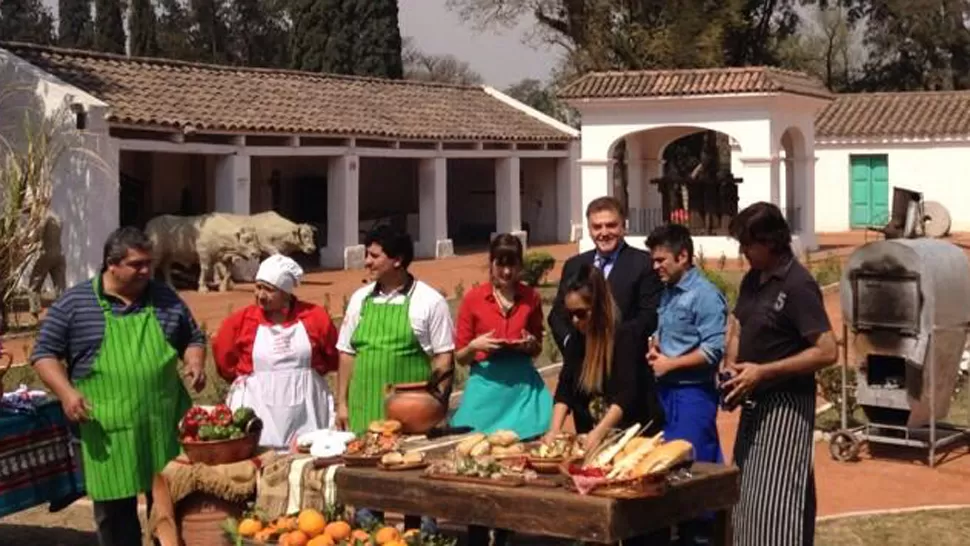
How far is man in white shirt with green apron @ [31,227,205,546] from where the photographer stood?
6.40m

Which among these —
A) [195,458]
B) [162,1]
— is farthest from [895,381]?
[162,1]

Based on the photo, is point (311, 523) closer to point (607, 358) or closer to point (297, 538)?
point (297, 538)

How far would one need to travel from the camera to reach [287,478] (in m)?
6.38

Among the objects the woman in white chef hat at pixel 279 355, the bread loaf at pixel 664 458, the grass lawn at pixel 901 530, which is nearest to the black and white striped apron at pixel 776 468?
the bread loaf at pixel 664 458

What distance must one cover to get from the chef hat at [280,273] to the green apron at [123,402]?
0.55 metres

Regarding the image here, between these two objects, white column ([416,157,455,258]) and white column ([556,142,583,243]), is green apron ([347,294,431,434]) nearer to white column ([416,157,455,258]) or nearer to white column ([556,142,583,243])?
white column ([416,157,455,258])

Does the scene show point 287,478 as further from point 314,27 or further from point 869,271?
point 314,27

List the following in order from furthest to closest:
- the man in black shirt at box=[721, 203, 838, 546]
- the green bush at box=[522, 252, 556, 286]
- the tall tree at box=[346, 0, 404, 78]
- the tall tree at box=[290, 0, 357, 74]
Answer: the tall tree at box=[290, 0, 357, 74]
the tall tree at box=[346, 0, 404, 78]
the green bush at box=[522, 252, 556, 286]
the man in black shirt at box=[721, 203, 838, 546]

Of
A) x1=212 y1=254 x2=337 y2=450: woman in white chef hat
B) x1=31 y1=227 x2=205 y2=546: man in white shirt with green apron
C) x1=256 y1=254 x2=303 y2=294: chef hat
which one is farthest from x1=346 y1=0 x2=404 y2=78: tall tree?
x1=31 y1=227 x2=205 y2=546: man in white shirt with green apron

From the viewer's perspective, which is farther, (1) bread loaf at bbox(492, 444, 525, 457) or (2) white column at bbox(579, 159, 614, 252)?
(2) white column at bbox(579, 159, 614, 252)

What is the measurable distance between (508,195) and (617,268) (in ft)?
80.9

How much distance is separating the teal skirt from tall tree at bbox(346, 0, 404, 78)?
31.4 meters

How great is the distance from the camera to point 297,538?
231 inches

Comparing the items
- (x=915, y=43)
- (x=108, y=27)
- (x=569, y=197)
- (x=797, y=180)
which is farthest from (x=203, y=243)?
(x=915, y=43)
